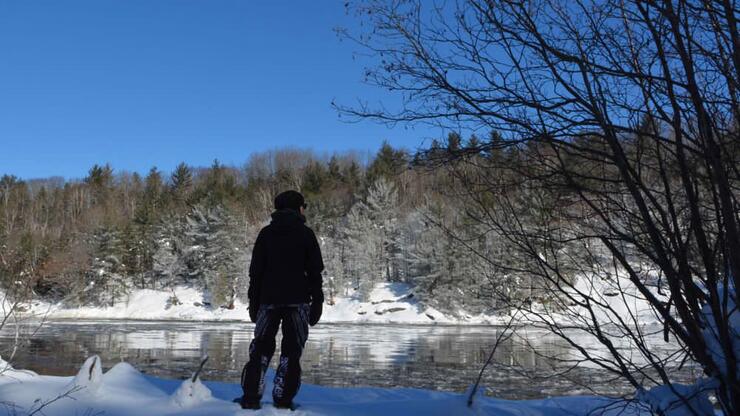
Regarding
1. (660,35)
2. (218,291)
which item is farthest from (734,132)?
(218,291)

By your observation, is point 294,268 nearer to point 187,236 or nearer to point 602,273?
point 602,273

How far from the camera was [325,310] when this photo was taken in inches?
1718

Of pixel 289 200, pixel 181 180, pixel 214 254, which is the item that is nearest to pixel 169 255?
pixel 214 254

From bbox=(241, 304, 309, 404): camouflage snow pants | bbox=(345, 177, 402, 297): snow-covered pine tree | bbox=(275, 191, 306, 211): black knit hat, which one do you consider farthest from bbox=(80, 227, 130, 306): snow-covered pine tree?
bbox=(241, 304, 309, 404): camouflage snow pants

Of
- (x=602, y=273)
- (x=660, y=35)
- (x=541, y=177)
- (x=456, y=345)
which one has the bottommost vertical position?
(x=456, y=345)

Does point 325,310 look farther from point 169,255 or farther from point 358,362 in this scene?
point 358,362

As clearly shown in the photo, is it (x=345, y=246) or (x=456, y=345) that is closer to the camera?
(x=456, y=345)

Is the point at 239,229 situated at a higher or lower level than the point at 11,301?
higher

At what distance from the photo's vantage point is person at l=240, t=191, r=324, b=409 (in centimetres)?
376

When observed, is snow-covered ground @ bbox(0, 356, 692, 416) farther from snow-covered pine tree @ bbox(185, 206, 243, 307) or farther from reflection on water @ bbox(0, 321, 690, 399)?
snow-covered pine tree @ bbox(185, 206, 243, 307)

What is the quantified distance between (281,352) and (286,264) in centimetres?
59

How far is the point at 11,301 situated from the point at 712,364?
5864mm

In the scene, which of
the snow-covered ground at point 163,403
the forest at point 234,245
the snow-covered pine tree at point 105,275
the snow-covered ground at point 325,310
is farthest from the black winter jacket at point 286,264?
the snow-covered pine tree at point 105,275

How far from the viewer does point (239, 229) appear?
157 feet
